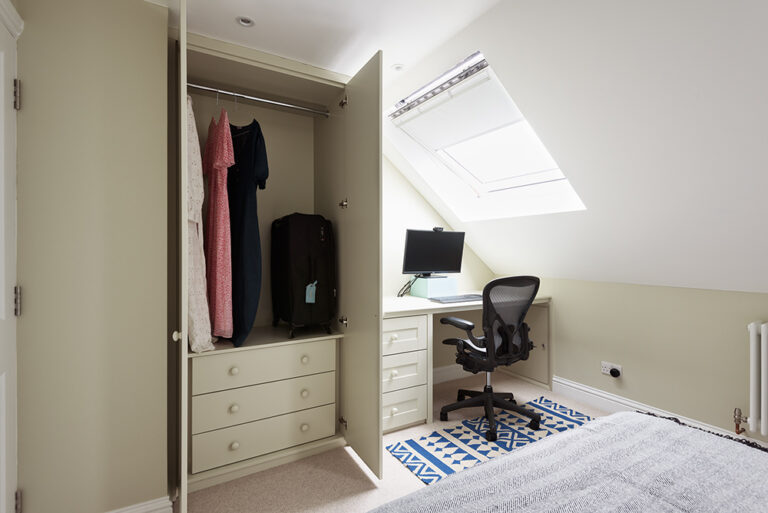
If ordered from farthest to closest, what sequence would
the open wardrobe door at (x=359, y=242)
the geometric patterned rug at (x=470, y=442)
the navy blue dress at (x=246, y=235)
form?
the geometric patterned rug at (x=470, y=442)
the navy blue dress at (x=246, y=235)
the open wardrobe door at (x=359, y=242)

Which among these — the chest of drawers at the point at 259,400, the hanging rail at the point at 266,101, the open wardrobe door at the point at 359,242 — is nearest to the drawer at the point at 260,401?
the chest of drawers at the point at 259,400

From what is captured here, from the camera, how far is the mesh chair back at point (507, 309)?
2.47 metres

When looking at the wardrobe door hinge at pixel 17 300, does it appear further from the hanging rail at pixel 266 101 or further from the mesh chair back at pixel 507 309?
the mesh chair back at pixel 507 309

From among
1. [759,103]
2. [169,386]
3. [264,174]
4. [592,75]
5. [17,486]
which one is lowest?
[17,486]

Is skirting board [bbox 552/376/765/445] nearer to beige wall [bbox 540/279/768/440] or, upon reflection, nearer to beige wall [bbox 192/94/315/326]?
beige wall [bbox 540/279/768/440]

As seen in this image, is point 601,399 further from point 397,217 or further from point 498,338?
point 397,217

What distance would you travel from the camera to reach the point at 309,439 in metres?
2.23

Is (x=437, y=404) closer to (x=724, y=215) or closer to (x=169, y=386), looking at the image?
(x=169, y=386)

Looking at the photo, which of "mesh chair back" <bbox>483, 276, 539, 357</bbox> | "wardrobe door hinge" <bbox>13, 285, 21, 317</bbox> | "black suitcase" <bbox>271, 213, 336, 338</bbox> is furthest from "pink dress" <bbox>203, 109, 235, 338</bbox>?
"mesh chair back" <bbox>483, 276, 539, 357</bbox>

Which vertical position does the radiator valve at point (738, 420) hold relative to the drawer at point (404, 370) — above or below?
below

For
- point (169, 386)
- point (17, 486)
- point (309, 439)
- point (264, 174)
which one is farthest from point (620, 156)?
point (17, 486)

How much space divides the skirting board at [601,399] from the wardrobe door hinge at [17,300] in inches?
138

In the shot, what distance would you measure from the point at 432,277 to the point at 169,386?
2085 millimetres

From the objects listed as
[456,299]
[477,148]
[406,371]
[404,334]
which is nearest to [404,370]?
[406,371]
